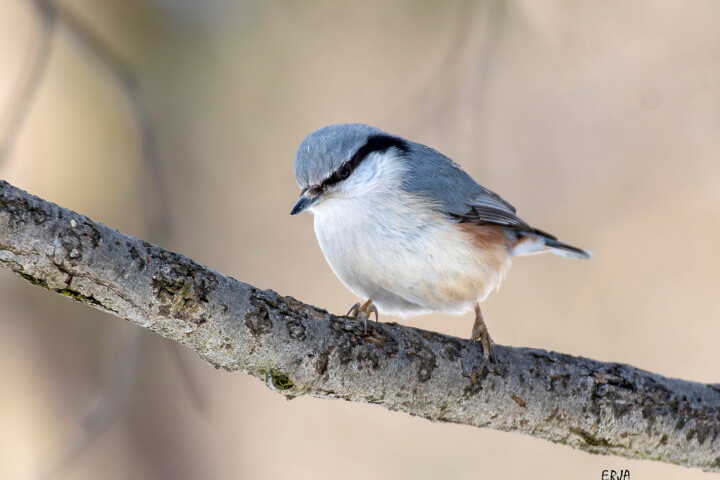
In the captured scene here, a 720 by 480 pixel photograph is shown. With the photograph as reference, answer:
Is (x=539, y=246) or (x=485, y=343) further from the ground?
(x=539, y=246)

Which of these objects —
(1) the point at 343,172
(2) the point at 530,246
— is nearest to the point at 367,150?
(1) the point at 343,172

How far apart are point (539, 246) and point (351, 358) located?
1.53 metres

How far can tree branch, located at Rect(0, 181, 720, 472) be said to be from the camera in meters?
1.35

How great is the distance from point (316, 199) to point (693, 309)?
8.66 feet

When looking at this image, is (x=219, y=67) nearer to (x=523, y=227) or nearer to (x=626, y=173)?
(x=523, y=227)

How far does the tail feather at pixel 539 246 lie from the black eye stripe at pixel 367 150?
0.74 m

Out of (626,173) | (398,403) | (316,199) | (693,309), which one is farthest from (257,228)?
(693,309)

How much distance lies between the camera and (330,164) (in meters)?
2.30

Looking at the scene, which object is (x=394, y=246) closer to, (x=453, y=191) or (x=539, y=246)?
(x=453, y=191)

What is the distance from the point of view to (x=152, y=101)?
11.1 ft

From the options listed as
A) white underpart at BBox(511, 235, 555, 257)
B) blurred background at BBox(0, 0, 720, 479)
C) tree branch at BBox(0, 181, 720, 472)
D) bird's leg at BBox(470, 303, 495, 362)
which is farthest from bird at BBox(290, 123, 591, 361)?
blurred background at BBox(0, 0, 720, 479)

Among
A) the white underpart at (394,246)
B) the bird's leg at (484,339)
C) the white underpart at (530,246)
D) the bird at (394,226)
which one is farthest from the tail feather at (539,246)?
the bird's leg at (484,339)

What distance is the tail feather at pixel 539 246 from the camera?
2.88 m

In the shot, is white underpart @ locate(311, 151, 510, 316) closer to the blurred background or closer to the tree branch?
the tree branch
